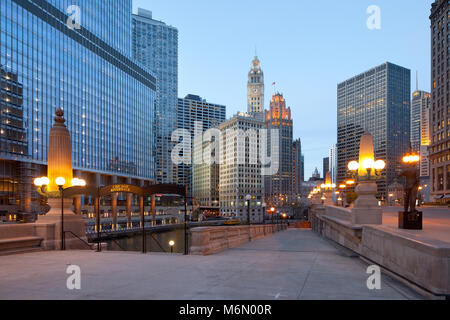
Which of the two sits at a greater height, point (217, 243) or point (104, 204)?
point (217, 243)

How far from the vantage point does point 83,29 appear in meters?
81.6

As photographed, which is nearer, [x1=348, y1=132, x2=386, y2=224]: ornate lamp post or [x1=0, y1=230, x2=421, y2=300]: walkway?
[x1=0, y1=230, x2=421, y2=300]: walkway

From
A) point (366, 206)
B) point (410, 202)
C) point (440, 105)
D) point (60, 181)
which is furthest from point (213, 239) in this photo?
point (440, 105)

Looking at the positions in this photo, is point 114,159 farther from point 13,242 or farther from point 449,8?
point 449,8

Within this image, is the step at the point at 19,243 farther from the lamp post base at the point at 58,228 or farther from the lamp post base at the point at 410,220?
the lamp post base at the point at 410,220

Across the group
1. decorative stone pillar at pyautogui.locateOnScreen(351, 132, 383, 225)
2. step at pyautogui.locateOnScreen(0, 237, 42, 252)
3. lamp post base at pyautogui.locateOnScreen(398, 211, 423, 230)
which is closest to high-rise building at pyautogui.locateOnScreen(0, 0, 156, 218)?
step at pyautogui.locateOnScreen(0, 237, 42, 252)

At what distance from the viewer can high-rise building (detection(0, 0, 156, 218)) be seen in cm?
6212

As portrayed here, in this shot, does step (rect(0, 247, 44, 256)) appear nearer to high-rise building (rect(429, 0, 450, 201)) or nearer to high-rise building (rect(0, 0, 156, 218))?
high-rise building (rect(0, 0, 156, 218))

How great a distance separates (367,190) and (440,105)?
91.9 meters

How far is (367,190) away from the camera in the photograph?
15672 mm

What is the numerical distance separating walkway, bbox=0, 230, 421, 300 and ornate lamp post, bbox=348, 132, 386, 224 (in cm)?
314
